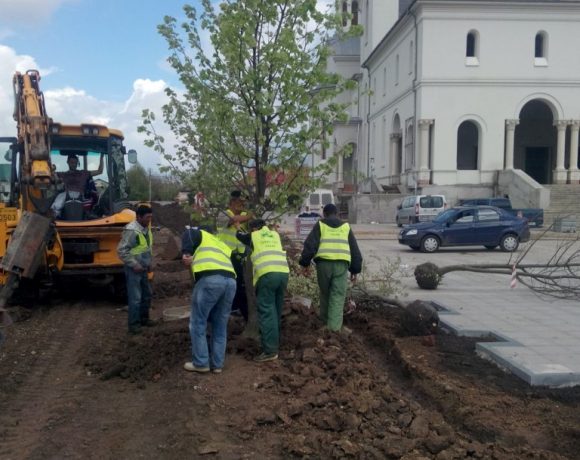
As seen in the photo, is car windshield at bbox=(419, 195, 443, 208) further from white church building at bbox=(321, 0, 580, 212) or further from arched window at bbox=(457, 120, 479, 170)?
arched window at bbox=(457, 120, 479, 170)

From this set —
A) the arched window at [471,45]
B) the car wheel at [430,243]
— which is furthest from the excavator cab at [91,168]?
the arched window at [471,45]

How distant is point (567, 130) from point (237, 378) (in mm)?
40163

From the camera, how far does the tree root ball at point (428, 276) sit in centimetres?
1285

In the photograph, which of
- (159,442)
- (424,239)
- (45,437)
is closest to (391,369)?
(159,442)

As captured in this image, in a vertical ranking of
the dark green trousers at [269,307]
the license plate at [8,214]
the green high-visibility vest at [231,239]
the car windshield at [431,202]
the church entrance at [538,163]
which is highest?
the church entrance at [538,163]

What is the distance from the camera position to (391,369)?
7371 mm

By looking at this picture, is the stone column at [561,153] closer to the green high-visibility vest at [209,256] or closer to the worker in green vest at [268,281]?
the worker in green vest at [268,281]

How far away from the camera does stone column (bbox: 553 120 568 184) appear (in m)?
40.1

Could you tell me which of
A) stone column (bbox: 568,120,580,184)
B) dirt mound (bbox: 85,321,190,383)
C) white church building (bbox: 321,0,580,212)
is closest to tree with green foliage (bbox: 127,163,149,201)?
white church building (bbox: 321,0,580,212)

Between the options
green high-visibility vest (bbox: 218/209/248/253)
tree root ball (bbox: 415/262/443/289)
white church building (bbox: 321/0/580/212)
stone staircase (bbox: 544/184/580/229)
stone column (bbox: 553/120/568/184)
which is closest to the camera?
green high-visibility vest (bbox: 218/209/248/253)

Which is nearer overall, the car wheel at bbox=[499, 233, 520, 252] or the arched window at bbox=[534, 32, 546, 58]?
the car wheel at bbox=[499, 233, 520, 252]

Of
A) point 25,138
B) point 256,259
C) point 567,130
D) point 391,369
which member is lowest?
point 391,369

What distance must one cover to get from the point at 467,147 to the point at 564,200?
812 centimetres

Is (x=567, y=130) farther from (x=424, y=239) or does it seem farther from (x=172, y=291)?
(x=172, y=291)
